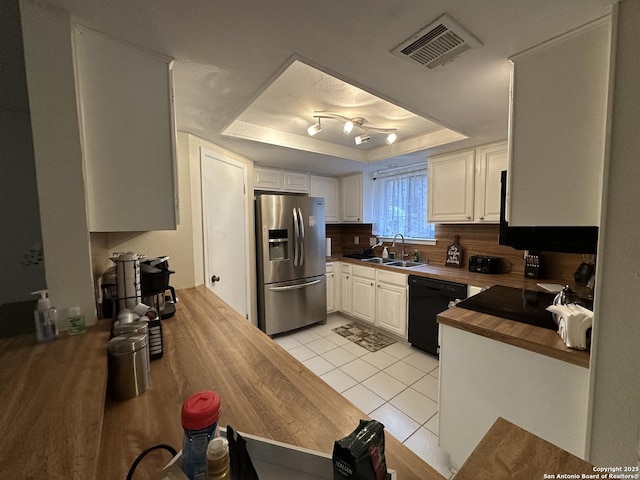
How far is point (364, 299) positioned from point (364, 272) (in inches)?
14.1

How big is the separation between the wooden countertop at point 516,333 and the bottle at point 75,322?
1.68 meters

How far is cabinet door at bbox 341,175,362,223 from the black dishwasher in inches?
56.7

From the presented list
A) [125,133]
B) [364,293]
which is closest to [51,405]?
[125,133]

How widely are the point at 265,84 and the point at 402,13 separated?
74 centimetres

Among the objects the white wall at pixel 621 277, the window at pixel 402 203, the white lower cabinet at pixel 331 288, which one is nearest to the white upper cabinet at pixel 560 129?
the white wall at pixel 621 277

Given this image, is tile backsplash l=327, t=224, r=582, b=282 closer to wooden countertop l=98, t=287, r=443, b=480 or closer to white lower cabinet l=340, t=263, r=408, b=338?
white lower cabinet l=340, t=263, r=408, b=338

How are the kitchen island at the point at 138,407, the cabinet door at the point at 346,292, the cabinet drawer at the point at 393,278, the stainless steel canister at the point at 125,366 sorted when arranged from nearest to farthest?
1. the kitchen island at the point at 138,407
2. the stainless steel canister at the point at 125,366
3. the cabinet drawer at the point at 393,278
4. the cabinet door at the point at 346,292

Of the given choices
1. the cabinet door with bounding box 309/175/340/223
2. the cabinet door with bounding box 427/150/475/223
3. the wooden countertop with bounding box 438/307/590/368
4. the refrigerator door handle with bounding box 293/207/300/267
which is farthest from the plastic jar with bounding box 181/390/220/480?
the cabinet door with bounding box 309/175/340/223

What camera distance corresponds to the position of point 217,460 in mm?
419

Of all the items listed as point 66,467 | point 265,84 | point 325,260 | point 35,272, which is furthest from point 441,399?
point 35,272

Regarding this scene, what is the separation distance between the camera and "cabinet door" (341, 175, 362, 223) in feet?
12.7

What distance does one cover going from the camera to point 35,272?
1628 millimetres

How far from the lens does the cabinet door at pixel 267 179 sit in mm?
3279

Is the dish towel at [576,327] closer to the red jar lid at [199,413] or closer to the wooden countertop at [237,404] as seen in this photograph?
the wooden countertop at [237,404]
